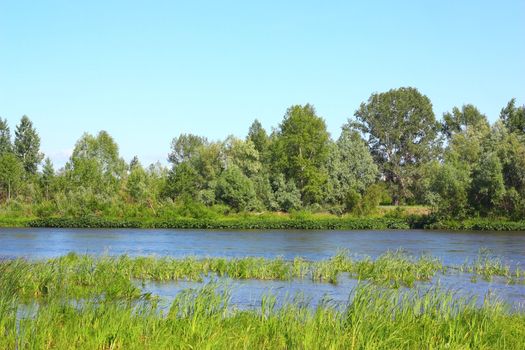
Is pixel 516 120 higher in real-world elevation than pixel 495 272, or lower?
higher

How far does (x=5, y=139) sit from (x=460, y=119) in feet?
240

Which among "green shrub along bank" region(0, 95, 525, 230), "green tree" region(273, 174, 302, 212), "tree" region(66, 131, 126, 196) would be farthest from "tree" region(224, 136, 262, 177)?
"tree" region(66, 131, 126, 196)

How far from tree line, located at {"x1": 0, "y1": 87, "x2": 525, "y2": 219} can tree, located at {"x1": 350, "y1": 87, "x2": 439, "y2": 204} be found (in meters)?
0.16

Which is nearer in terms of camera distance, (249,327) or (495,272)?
(249,327)

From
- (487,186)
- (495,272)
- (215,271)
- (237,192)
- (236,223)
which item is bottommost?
(495,272)

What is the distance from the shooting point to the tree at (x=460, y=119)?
118688 millimetres

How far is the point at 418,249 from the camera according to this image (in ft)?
148

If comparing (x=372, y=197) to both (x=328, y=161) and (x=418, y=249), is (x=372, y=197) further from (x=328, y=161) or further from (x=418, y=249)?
(x=418, y=249)

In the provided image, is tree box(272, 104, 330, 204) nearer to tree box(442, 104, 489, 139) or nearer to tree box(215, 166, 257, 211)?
tree box(215, 166, 257, 211)

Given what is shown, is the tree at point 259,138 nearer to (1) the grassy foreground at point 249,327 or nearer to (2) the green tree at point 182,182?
(2) the green tree at point 182,182

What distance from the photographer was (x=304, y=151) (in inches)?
3418

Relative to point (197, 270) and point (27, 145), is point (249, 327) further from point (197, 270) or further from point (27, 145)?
point (27, 145)

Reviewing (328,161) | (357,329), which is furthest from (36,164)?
(357,329)

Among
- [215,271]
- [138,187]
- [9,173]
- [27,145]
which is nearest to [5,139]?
[27,145]
